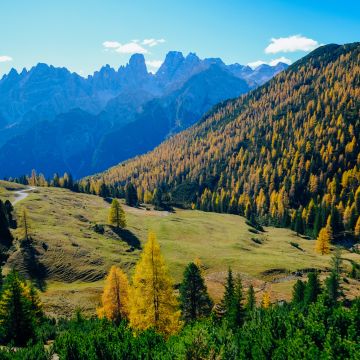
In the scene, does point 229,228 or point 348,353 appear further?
point 229,228

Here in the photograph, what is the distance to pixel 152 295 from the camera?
44688mm

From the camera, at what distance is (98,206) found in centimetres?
17325

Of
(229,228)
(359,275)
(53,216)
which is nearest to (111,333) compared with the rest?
(359,275)

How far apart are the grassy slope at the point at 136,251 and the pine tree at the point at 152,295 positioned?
3607cm

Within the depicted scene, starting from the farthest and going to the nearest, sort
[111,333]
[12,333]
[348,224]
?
[348,224] → [12,333] → [111,333]

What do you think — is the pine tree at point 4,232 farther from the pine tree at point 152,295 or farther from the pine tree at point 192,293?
the pine tree at point 152,295

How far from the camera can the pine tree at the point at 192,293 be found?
197 ft

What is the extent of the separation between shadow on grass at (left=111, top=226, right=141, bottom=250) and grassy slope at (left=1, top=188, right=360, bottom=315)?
958mm

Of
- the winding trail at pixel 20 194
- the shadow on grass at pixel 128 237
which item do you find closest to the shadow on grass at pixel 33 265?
the shadow on grass at pixel 128 237

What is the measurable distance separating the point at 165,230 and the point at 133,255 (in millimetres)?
32507

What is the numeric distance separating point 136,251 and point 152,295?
7102 cm

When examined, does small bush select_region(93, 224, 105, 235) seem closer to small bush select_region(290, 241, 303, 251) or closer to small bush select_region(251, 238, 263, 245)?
small bush select_region(251, 238, 263, 245)

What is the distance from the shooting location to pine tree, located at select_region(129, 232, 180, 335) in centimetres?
4469

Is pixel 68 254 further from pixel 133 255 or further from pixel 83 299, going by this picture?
pixel 83 299
